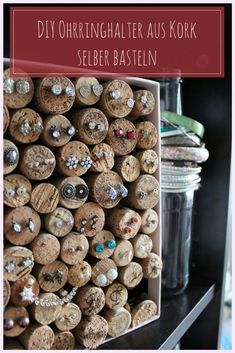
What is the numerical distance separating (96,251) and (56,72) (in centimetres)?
35

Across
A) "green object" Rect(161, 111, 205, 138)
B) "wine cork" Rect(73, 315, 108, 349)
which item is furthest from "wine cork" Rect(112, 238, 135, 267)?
"green object" Rect(161, 111, 205, 138)

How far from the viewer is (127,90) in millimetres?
759

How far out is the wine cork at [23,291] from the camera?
2.10 ft

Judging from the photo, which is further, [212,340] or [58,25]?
[212,340]

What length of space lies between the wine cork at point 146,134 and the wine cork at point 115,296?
0.30 meters

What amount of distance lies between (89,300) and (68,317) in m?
0.05

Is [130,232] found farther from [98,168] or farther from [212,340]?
[212,340]

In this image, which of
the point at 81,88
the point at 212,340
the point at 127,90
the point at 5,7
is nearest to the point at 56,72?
the point at 81,88

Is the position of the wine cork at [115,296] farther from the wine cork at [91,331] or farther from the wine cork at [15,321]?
the wine cork at [15,321]

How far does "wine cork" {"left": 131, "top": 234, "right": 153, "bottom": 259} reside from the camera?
0.81m

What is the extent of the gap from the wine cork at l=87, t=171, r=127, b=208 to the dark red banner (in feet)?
0.78

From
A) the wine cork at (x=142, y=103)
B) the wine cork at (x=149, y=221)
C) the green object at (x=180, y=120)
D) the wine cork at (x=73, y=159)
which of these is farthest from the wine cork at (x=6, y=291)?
the green object at (x=180, y=120)

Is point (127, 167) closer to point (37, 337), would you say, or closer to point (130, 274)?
point (130, 274)

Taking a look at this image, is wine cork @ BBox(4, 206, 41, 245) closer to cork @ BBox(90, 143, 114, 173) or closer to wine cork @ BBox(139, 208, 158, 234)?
cork @ BBox(90, 143, 114, 173)
